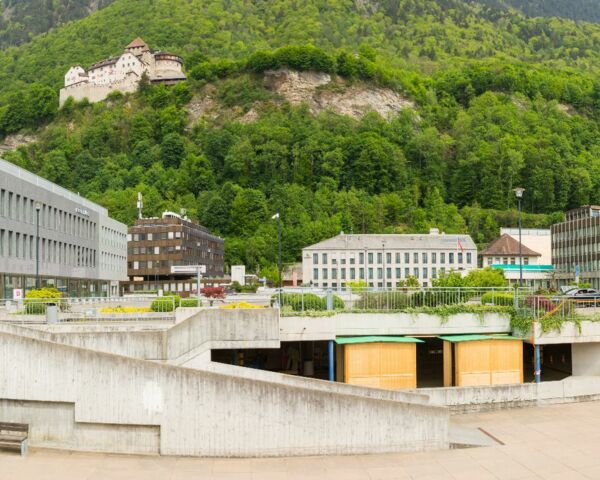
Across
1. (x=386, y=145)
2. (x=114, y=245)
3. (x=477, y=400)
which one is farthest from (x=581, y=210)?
(x=477, y=400)

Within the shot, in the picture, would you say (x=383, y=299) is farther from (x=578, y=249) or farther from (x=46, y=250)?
(x=578, y=249)

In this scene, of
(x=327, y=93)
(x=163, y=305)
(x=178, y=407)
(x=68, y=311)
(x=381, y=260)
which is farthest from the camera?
(x=327, y=93)

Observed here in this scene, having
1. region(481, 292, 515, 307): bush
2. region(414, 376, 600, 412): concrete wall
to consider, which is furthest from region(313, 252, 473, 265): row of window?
region(414, 376, 600, 412): concrete wall

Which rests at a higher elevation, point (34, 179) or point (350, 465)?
Result: point (34, 179)

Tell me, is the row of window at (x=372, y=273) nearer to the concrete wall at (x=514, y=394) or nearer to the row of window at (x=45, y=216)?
the row of window at (x=45, y=216)

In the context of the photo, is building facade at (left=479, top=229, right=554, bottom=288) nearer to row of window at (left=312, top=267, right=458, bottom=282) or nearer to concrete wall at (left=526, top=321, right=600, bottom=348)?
row of window at (left=312, top=267, right=458, bottom=282)

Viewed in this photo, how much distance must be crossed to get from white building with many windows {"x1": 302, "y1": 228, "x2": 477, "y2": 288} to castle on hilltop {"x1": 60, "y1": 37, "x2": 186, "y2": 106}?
4163 inches

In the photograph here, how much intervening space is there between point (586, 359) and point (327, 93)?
148944 millimetres

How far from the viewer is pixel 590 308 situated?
28.8m

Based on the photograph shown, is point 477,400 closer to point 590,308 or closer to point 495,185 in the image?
point 590,308

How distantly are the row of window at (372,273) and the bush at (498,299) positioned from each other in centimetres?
6930

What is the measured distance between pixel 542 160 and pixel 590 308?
429 feet

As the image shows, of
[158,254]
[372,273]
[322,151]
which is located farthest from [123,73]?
[372,273]

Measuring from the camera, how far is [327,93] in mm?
169750
